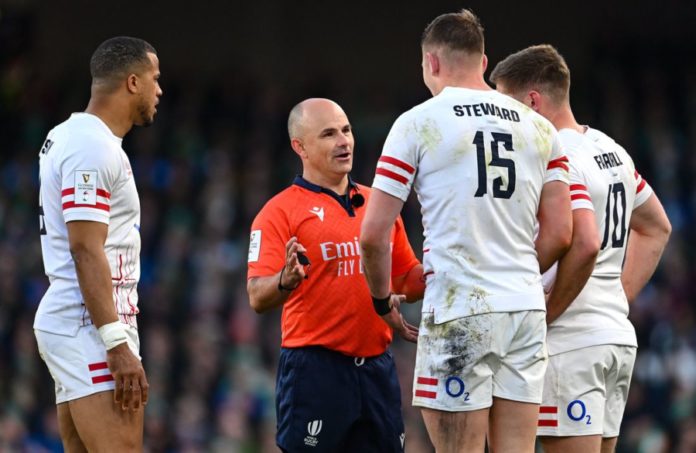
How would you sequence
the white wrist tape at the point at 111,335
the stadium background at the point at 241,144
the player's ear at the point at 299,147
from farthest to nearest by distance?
the stadium background at the point at 241,144
the player's ear at the point at 299,147
the white wrist tape at the point at 111,335

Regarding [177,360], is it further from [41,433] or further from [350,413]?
[350,413]

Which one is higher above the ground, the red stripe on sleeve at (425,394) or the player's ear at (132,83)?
the player's ear at (132,83)

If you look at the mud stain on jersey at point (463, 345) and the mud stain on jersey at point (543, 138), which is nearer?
the mud stain on jersey at point (463, 345)

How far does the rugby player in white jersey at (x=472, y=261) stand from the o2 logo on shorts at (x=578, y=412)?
510mm

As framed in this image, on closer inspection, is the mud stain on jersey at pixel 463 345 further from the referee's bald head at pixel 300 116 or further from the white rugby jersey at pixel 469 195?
the referee's bald head at pixel 300 116

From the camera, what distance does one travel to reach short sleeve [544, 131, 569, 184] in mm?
5457

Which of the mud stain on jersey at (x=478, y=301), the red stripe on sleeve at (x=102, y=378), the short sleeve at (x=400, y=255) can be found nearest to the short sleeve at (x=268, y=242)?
the short sleeve at (x=400, y=255)

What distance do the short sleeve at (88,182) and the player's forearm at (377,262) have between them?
1211mm

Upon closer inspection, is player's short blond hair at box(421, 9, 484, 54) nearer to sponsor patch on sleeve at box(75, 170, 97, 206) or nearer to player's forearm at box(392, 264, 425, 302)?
player's forearm at box(392, 264, 425, 302)

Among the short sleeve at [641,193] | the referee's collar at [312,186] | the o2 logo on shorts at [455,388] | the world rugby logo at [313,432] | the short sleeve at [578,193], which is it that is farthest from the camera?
the referee's collar at [312,186]

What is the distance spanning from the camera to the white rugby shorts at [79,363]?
557 cm

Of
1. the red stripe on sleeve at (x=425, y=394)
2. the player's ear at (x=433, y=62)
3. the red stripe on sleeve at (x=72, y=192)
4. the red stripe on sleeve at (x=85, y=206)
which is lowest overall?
the red stripe on sleeve at (x=425, y=394)

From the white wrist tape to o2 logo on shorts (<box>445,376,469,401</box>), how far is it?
1.49 metres

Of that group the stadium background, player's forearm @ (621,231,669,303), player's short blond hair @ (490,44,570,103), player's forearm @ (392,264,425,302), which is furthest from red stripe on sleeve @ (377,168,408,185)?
the stadium background
